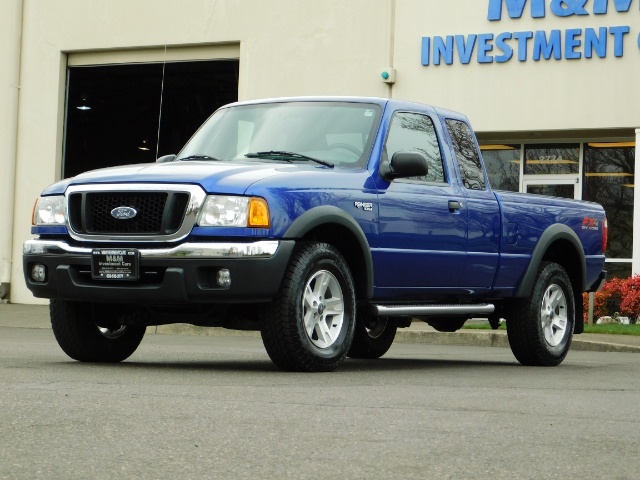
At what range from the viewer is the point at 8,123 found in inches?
1041

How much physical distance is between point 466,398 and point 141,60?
62.3 feet

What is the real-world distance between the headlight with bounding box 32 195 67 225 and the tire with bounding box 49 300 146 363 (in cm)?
63

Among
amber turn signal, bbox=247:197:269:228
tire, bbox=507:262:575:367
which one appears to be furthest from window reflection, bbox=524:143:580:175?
amber turn signal, bbox=247:197:269:228

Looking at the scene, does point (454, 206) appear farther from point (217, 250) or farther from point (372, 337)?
point (217, 250)

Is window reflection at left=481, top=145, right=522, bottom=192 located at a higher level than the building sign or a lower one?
lower

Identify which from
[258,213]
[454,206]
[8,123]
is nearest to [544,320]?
[454,206]

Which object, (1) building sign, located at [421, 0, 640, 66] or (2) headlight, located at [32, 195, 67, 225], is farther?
(1) building sign, located at [421, 0, 640, 66]

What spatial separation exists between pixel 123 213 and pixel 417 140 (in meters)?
2.71

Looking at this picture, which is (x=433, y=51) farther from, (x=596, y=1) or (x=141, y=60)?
(x=141, y=60)

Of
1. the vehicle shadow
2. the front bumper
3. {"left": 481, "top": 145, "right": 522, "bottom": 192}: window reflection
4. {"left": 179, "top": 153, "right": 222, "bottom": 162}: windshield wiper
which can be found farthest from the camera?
{"left": 481, "top": 145, "right": 522, "bottom": 192}: window reflection

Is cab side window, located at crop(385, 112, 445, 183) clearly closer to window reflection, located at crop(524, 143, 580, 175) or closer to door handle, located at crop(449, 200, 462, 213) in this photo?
door handle, located at crop(449, 200, 462, 213)

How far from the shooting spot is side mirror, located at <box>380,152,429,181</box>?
973 centimetres

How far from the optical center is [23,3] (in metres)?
26.7

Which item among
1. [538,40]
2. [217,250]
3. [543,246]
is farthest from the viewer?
[538,40]
